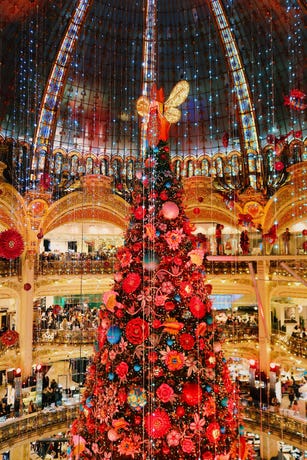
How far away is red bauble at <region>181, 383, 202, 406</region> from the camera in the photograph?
539 centimetres

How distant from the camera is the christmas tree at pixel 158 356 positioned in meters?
5.41

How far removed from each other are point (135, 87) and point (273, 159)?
28.2 feet

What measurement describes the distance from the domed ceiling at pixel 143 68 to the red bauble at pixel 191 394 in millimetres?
12533

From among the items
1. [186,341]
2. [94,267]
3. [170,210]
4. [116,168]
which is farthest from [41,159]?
[186,341]

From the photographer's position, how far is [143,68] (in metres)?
21.5

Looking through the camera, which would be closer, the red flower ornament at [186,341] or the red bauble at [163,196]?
the red flower ornament at [186,341]

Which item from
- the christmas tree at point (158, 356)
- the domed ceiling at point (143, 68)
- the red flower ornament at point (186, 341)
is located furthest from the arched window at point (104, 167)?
the red flower ornament at point (186, 341)

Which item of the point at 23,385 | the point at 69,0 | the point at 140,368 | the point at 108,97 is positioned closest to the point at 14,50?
the point at 69,0

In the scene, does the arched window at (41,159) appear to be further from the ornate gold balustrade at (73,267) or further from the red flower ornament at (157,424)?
the red flower ornament at (157,424)

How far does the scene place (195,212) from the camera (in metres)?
19.7

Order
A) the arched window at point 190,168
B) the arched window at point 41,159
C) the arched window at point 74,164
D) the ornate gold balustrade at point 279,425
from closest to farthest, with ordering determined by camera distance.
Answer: the ornate gold balustrade at point 279,425 < the arched window at point 41,159 < the arched window at point 74,164 < the arched window at point 190,168

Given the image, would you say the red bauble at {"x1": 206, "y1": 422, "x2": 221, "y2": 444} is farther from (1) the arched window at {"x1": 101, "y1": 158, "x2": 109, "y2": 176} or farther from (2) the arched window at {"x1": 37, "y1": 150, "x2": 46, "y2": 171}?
(1) the arched window at {"x1": 101, "y1": 158, "x2": 109, "y2": 176}

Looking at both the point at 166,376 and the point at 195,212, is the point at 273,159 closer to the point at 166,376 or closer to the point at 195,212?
the point at 195,212

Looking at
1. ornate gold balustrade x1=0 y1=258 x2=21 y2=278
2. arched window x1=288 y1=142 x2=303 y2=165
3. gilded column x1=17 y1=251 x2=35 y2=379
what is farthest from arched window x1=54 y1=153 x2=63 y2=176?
arched window x1=288 y1=142 x2=303 y2=165
